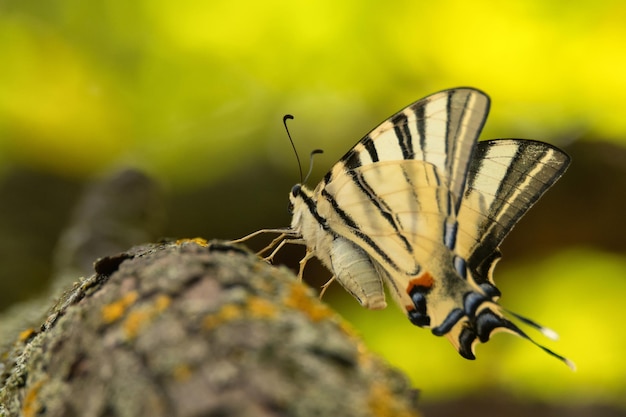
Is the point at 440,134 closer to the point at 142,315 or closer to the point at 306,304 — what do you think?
the point at 306,304

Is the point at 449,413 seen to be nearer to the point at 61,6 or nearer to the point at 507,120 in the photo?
the point at 507,120

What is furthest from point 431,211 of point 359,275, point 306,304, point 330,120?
point 330,120

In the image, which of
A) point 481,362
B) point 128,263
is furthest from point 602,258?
point 128,263

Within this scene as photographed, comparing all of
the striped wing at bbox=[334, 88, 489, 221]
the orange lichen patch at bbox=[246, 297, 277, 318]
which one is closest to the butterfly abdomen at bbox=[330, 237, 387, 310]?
the striped wing at bbox=[334, 88, 489, 221]

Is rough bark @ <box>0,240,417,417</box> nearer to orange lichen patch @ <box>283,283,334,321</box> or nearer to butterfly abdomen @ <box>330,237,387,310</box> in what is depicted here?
orange lichen patch @ <box>283,283,334,321</box>

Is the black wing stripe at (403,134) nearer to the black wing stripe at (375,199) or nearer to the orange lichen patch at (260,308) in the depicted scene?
the black wing stripe at (375,199)
